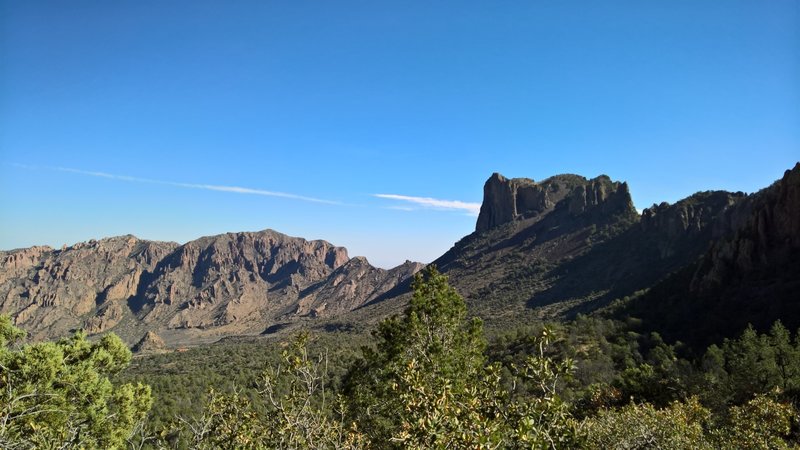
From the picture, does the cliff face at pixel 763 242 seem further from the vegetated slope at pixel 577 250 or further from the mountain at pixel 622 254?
the vegetated slope at pixel 577 250

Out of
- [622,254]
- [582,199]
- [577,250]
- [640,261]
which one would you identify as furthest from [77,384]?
[582,199]

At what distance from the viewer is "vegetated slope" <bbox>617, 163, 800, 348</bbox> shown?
178 ft

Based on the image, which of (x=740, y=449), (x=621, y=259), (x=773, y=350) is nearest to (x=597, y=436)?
(x=740, y=449)

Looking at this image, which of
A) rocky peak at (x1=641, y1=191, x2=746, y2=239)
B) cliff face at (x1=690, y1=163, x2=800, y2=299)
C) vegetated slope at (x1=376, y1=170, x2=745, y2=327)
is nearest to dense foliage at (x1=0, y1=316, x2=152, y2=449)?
cliff face at (x1=690, y1=163, x2=800, y2=299)

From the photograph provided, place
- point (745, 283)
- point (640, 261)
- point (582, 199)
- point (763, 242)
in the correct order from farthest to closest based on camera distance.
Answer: point (582, 199)
point (640, 261)
point (763, 242)
point (745, 283)

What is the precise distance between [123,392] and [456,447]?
18047 millimetres

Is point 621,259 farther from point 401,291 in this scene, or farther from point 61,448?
point 61,448

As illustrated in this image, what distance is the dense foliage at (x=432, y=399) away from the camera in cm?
694

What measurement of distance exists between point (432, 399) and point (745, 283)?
72.9 meters

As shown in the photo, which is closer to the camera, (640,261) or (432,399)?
(432,399)

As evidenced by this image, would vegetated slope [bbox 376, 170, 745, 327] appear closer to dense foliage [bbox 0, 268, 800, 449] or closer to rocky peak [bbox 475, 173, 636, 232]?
rocky peak [bbox 475, 173, 636, 232]

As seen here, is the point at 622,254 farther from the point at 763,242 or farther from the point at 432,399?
the point at 432,399

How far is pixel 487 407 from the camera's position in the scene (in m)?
7.77

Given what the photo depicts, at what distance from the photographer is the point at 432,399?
7.03 metres
